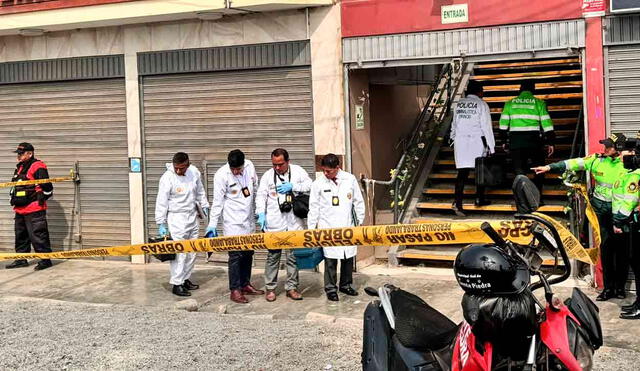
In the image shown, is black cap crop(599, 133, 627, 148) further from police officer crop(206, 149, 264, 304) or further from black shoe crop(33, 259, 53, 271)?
black shoe crop(33, 259, 53, 271)

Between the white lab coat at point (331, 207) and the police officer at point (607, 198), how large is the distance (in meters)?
2.14

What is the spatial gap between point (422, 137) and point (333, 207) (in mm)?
4071

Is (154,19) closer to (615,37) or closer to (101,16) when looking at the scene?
(101,16)

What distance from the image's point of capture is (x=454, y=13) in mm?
9789

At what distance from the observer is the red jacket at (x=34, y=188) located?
11.7m

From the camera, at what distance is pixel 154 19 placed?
11.4 metres

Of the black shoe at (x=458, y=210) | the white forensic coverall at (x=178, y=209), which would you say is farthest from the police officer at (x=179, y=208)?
the black shoe at (x=458, y=210)

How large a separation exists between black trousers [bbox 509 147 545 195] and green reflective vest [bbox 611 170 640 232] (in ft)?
9.44

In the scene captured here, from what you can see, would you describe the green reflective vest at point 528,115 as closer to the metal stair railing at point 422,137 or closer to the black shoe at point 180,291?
the metal stair railing at point 422,137

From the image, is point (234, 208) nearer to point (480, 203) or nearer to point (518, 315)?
point (480, 203)

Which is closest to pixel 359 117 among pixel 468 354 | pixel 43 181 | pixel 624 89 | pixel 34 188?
pixel 624 89

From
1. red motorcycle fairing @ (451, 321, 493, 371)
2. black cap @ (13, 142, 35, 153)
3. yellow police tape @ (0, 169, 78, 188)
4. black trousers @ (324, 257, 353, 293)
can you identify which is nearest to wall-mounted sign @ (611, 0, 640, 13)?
black trousers @ (324, 257, 353, 293)

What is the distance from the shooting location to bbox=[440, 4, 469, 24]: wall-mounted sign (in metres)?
9.73

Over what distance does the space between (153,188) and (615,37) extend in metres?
6.80
